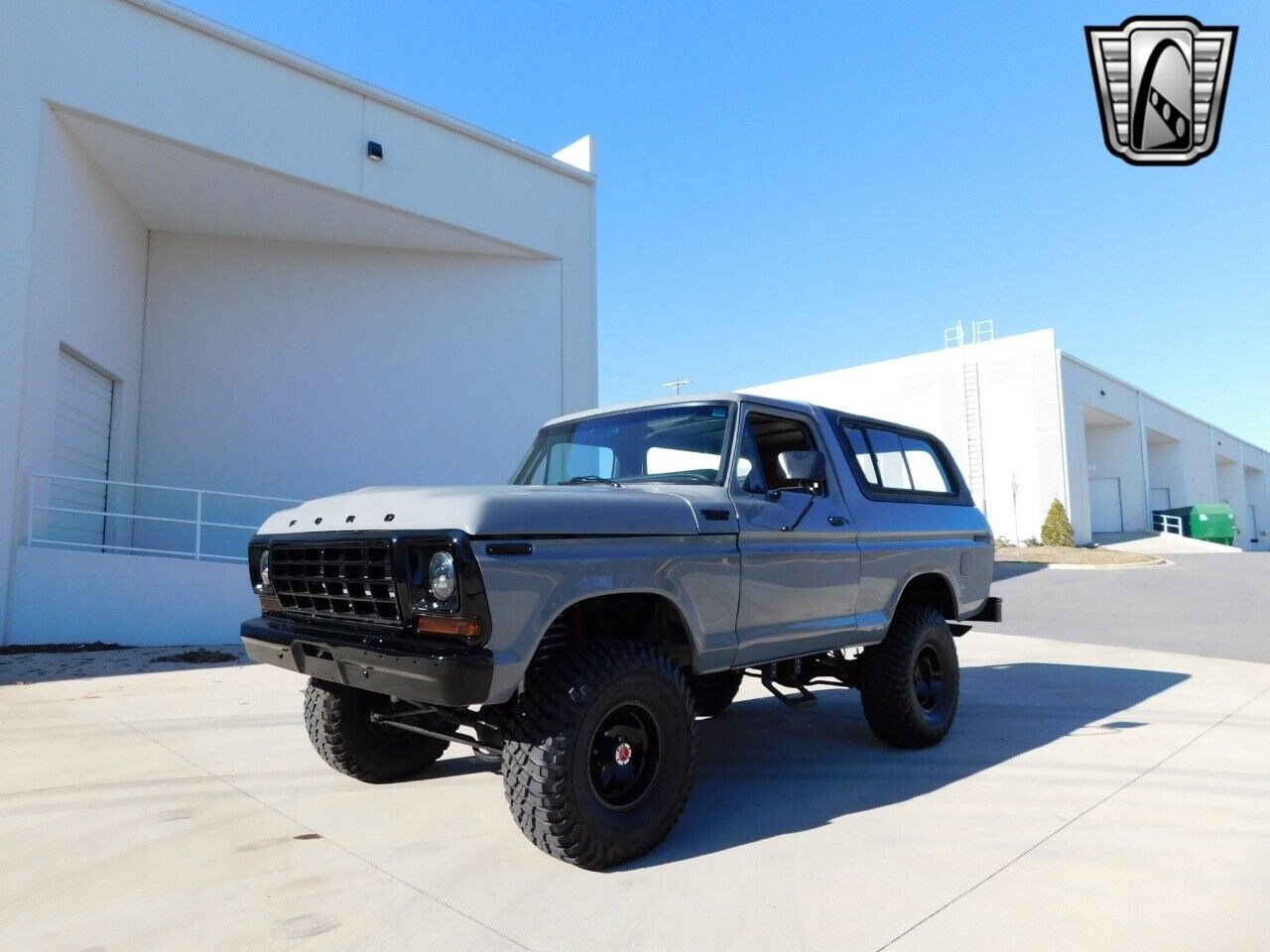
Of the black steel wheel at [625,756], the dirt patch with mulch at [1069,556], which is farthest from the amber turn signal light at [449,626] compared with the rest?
the dirt patch with mulch at [1069,556]

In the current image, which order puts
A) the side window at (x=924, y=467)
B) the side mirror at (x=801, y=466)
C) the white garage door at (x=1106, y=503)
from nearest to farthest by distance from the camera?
the side mirror at (x=801, y=466) < the side window at (x=924, y=467) < the white garage door at (x=1106, y=503)

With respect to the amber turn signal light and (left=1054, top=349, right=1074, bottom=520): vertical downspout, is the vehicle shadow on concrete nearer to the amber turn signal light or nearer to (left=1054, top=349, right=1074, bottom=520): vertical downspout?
the amber turn signal light

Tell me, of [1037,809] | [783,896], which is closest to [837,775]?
[1037,809]

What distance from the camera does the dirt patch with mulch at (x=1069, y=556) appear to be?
2330 centimetres

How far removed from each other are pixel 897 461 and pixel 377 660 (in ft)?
11.6

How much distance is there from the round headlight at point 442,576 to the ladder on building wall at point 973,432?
106ft

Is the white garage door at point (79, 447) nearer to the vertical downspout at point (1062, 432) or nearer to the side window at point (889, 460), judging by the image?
the side window at point (889, 460)

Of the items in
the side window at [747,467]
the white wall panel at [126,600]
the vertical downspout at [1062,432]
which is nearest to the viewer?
the side window at [747,467]

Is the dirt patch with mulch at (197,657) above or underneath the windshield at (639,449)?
underneath

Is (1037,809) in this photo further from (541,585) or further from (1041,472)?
(1041,472)

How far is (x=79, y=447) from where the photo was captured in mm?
10727

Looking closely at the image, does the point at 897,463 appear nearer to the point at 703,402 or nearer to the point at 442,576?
the point at 703,402

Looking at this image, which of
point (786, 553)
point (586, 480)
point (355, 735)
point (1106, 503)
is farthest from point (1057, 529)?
point (355, 735)

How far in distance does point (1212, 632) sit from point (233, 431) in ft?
45.9
